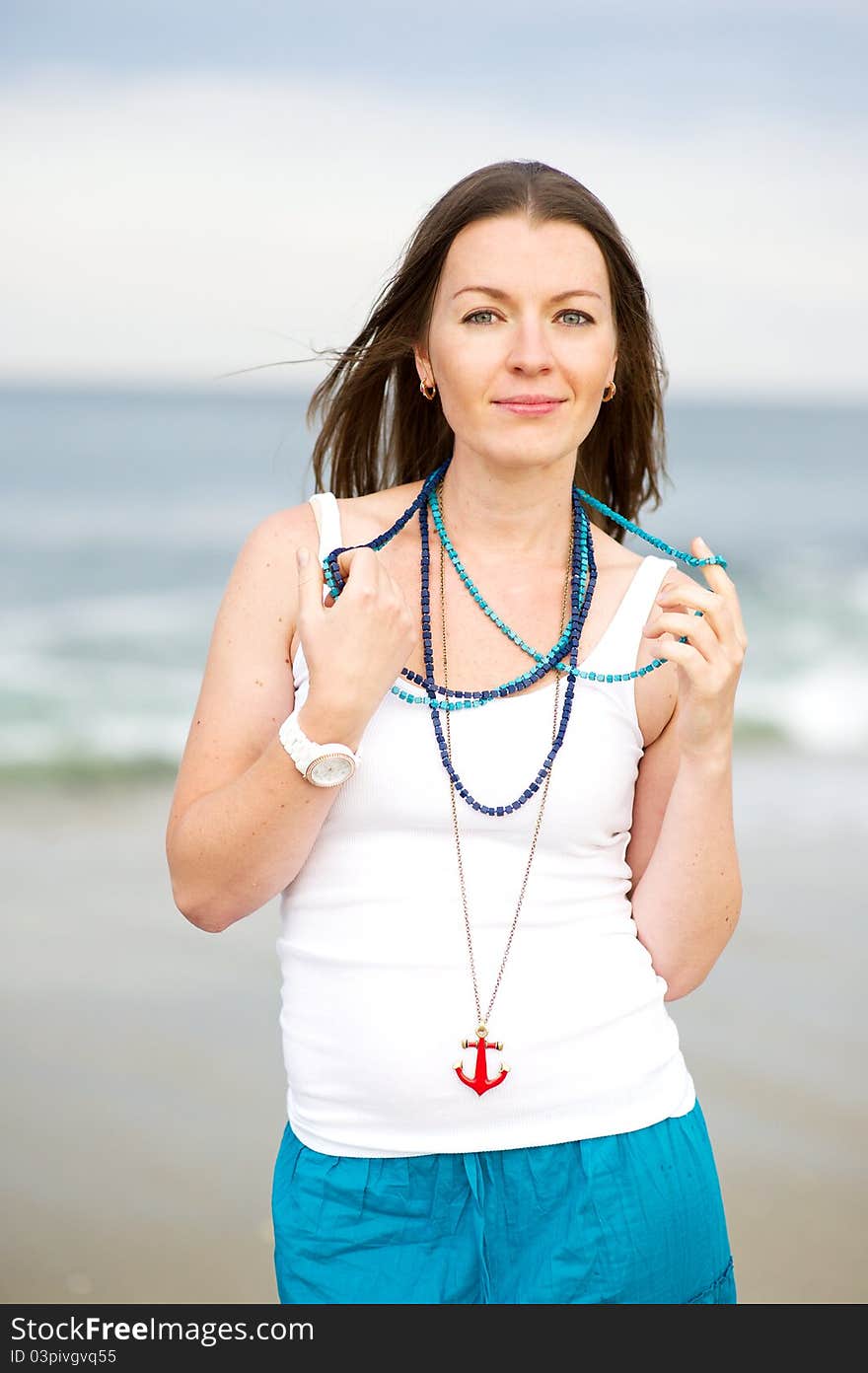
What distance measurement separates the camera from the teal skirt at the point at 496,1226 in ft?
6.42

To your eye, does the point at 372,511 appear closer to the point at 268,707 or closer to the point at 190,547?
the point at 268,707

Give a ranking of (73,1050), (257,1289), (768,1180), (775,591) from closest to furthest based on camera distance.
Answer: (257,1289), (768,1180), (73,1050), (775,591)

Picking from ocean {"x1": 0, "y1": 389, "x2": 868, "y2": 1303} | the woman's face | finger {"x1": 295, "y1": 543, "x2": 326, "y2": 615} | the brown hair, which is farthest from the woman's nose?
ocean {"x1": 0, "y1": 389, "x2": 868, "y2": 1303}

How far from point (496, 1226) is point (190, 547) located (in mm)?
10789

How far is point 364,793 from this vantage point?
78.8 inches

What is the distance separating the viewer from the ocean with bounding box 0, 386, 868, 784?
8336 mm

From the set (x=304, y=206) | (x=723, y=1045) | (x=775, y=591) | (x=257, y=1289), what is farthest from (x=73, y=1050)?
(x=304, y=206)

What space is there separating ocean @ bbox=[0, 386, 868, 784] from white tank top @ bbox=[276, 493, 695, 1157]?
344cm

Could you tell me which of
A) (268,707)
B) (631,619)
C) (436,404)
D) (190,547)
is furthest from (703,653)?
(190,547)

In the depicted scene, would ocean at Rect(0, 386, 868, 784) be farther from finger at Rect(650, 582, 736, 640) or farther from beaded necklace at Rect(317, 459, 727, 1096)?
finger at Rect(650, 582, 736, 640)

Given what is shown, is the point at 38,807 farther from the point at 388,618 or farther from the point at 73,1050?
the point at 388,618

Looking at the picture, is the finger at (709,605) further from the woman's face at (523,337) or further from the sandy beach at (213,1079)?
the sandy beach at (213,1079)

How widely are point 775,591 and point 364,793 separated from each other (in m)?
10.1

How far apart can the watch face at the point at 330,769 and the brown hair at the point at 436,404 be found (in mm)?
744
